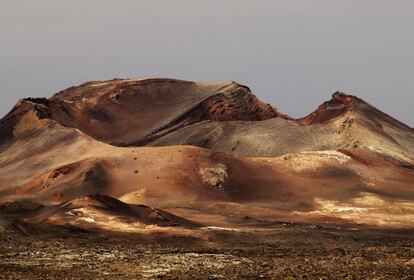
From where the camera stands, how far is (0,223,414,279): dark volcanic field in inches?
1272

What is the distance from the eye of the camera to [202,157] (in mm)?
71438

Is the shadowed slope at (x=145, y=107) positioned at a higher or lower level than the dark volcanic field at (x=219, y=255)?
higher

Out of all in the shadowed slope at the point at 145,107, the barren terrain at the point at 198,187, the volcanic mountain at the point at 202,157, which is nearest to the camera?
the barren terrain at the point at 198,187

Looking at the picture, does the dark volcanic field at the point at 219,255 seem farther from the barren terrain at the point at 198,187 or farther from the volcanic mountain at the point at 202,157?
the volcanic mountain at the point at 202,157

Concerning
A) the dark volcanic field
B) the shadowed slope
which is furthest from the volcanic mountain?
the dark volcanic field

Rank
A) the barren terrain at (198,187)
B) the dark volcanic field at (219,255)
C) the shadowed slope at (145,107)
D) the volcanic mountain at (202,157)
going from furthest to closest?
the shadowed slope at (145,107) → the volcanic mountain at (202,157) → the barren terrain at (198,187) → the dark volcanic field at (219,255)

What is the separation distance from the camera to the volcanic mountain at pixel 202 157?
211ft

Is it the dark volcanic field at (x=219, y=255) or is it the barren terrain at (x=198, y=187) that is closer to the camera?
the dark volcanic field at (x=219, y=255)

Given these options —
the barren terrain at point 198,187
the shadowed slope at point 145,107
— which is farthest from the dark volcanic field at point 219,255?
the shadowed slope at point 145,107

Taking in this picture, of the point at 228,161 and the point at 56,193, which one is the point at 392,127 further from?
the point at 56,193

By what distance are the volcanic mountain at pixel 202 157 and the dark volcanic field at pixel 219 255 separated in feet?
19.7

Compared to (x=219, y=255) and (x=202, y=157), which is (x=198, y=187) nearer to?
(x=202, y=157)

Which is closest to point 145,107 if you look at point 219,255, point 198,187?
point 198,187

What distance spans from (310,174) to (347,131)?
50.3ft
